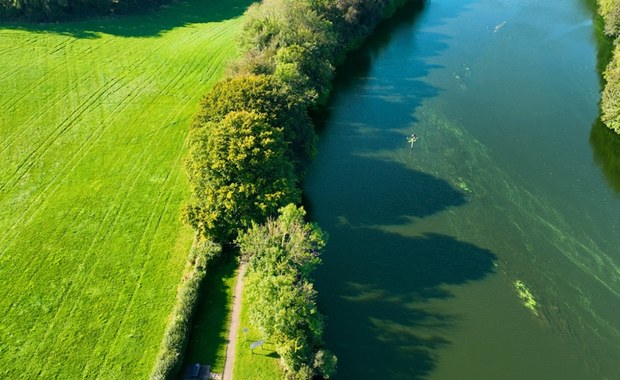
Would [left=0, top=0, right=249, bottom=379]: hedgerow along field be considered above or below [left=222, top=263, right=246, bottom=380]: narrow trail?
above

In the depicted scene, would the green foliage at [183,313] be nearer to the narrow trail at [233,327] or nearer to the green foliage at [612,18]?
the narrow trail at [233,327]

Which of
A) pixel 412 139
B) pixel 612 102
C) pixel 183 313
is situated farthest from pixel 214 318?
pixel 612 102

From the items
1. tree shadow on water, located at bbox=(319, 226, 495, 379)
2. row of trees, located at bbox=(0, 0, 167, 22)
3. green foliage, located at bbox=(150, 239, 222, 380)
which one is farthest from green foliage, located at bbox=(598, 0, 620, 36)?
row of trees, located at bbox=(0, 0, 167, 22)

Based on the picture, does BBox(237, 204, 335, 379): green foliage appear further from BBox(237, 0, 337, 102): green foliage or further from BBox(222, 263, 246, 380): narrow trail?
BBox(237, 0, 337, 102): green foliage

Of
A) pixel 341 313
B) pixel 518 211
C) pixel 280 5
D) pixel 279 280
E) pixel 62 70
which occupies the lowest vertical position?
pixel 341 313

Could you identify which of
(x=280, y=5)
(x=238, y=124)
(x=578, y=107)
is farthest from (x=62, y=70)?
(x=578, y=107)

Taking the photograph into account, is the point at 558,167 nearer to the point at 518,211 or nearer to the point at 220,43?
the point at 518,211
